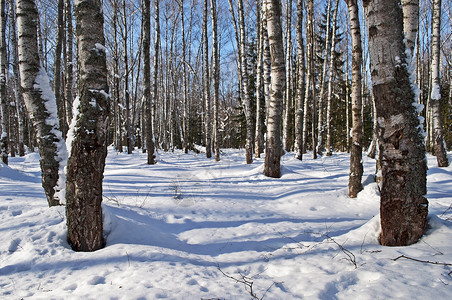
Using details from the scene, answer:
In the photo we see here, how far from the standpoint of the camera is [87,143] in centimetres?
257

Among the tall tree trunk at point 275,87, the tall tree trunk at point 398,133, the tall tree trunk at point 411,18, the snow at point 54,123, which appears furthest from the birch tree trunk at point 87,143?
the tall tree trunk at point 411,18

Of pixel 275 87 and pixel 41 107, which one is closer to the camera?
pixel 41 107

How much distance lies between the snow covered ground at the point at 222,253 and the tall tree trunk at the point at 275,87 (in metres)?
1.54

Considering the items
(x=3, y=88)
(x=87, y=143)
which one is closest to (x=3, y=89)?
(x=3, y=88)

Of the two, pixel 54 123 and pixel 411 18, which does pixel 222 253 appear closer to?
pixel 54 123

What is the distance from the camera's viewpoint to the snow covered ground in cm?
186

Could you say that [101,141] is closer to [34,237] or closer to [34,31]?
[34,237]

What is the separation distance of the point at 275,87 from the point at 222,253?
14.6 ft

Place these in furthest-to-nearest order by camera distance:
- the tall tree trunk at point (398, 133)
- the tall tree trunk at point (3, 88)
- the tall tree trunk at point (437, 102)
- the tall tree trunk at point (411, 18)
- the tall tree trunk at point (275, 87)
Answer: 1. the tall tree trunk at point (3, 88)
2. the tall tree trunk at point (437, 102)
3. the tall tree trunk at point (275, 87)
4. the tall tree trunk at point (411, 18)
5. the tall tree trunk at point (398, 133)

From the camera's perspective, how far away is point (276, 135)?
630cm

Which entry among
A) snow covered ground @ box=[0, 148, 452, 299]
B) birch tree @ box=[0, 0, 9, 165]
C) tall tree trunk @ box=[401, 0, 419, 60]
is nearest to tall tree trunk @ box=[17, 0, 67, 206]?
snow covered ground @ box=[0, 148, 452, 299]

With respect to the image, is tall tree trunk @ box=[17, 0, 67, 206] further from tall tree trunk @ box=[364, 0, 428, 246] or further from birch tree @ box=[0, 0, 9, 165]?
birch tree @ box=[0, 0, 9, 165]

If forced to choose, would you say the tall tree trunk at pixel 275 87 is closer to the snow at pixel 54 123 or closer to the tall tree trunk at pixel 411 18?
the tall tree trunk at pixel 411 18

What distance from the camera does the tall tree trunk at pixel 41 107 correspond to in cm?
347
